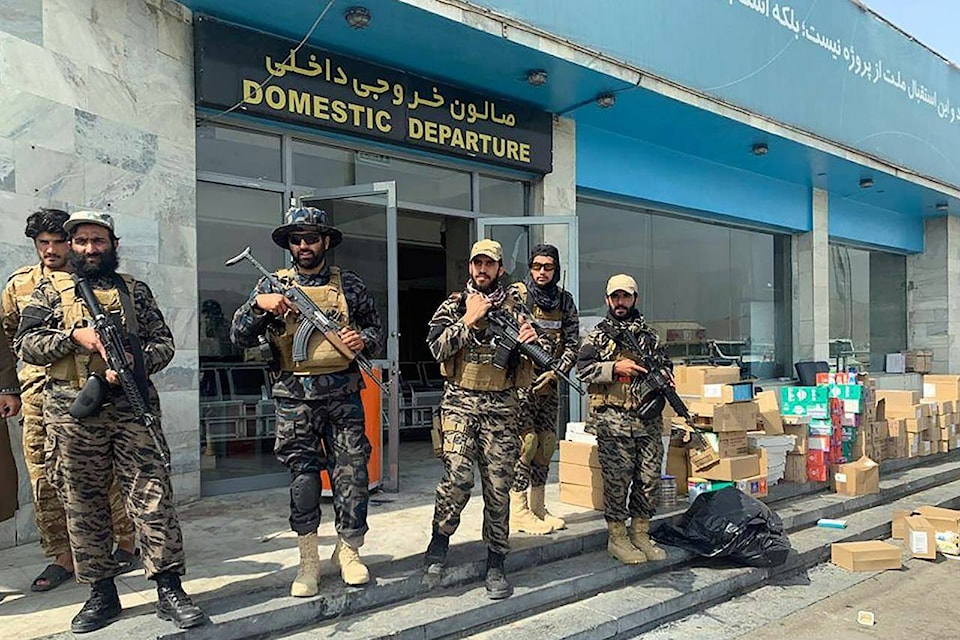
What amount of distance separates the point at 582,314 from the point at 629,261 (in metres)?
1.48

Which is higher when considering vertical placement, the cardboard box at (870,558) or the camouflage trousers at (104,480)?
the camouflage trousers at (104,480)

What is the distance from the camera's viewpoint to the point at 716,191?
9844 millimetres

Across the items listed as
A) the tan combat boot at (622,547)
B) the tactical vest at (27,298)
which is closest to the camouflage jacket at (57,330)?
the tactical vest at (27,298)

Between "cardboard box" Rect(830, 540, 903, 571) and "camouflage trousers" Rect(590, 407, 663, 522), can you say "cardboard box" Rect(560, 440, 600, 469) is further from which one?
"cardboard box" Rect(830, 540, 903, 571)

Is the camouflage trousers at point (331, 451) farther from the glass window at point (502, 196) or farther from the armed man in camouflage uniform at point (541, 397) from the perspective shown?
the glass window at point (502, 196)

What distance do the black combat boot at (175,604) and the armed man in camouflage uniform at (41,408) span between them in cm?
58

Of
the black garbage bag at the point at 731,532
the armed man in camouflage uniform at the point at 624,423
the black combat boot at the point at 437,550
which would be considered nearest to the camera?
the black combat boot at the point at 437,550

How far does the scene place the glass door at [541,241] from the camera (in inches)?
275

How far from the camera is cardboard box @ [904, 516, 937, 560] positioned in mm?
5078

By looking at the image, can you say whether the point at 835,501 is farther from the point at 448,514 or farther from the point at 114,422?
the point at 114,422

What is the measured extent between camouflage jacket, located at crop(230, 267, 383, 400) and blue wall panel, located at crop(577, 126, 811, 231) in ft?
16.5

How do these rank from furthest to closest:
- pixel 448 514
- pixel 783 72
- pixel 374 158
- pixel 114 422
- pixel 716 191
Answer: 1. pixel 716 191
2. pixel 783 72
3. pixel 374 158
4. pixel 448 514
5. pixel 114 422

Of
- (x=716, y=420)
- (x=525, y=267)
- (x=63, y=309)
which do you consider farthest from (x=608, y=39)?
(x=63, y=309)

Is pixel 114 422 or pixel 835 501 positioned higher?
pixel 114 422
